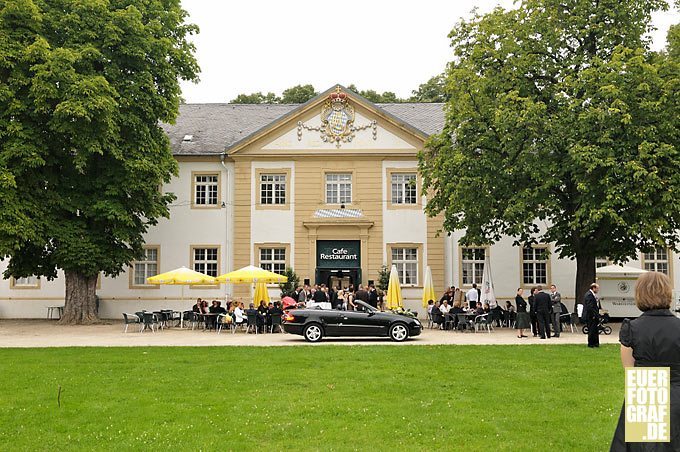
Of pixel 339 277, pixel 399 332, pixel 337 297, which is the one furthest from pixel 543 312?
pixel 339 277

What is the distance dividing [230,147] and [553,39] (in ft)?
46.7

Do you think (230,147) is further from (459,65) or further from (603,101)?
(603,101)

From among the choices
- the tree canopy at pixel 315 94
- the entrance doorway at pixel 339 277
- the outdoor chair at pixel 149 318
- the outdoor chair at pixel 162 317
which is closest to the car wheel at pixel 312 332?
the outdoor chair at pixel 149 318

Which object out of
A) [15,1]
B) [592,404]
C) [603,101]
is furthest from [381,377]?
[15,1]

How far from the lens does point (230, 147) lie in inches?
1229

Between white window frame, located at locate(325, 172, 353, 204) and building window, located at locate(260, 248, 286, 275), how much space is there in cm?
305

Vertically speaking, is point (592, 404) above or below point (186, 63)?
below

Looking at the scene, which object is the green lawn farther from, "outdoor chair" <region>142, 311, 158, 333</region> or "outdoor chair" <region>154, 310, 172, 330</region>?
"outdoor chair" <region>154, 310, 172, 330</region>

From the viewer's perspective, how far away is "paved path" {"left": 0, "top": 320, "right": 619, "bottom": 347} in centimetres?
1906

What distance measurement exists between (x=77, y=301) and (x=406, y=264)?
1335cm

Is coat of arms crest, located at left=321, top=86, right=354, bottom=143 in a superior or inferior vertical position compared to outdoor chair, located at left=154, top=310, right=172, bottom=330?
superior

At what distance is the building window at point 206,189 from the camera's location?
31.8m

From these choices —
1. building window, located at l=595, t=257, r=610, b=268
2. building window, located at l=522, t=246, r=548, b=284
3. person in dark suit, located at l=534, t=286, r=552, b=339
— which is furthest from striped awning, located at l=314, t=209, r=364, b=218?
person in dark suit, located at l=534, t=286, r=552, b=339

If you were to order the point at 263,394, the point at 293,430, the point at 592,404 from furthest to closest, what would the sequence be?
the point at 263,394 → the point at 592,404 → the point at 293,430
